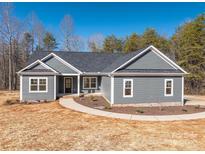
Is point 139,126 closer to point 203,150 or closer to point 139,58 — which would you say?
point 203,150

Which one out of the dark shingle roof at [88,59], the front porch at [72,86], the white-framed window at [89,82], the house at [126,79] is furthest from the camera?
the white-framed window at [89,82]

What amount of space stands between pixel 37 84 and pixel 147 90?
10644 mm

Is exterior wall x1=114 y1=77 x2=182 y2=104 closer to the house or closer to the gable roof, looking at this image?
the house

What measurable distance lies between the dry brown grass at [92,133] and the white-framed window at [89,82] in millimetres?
10463

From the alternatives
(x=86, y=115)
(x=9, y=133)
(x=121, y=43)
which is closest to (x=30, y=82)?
(x=86, y=115)

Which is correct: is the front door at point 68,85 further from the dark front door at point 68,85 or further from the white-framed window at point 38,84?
the white-framed window at point 38,84

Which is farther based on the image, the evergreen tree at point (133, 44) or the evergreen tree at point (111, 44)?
the evergreen tree at point (111, 44)

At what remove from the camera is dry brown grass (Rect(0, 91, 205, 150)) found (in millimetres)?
7965

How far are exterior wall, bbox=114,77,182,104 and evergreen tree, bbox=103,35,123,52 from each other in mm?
26988

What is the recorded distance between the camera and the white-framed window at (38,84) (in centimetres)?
1924

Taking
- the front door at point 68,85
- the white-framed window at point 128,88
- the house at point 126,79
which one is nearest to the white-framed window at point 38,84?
the house at point 126,79

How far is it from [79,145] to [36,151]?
1.70 meters

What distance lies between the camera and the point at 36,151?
7293 millimetres

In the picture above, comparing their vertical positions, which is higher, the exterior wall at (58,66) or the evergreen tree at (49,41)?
the evergreen tree at (49,41)
